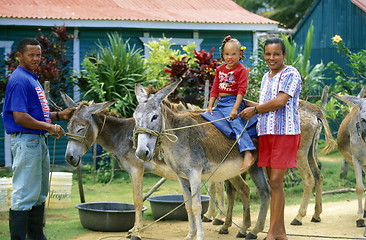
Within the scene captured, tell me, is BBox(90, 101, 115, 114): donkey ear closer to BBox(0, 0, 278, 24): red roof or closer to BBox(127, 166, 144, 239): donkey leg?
BBox(127, 166, 144, 239): donkey leg

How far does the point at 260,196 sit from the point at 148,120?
2.11m

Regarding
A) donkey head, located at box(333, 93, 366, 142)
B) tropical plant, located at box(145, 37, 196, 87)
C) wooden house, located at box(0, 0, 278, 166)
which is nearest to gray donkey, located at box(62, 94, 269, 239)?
donkey head, located at box(333, 93, 366, 142)

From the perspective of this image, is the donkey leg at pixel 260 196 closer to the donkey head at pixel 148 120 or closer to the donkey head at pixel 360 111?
the donkey head at pixel 360 111

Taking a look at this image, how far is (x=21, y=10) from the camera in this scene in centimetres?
1583

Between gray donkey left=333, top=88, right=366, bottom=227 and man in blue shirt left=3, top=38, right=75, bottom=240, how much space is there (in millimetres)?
4319

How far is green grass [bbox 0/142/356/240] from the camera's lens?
9.14m

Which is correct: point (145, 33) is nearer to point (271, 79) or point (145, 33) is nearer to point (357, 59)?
point (357, 59)

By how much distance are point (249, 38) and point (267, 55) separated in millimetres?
11181

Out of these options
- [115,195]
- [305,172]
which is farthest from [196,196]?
[115,195]

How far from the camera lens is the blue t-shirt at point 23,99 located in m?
6.86

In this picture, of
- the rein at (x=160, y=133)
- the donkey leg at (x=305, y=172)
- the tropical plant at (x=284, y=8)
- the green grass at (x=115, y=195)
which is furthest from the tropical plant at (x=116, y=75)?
the tropical plant at (x=284, y=8)

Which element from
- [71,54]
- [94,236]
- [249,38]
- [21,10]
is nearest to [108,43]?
[71,54]

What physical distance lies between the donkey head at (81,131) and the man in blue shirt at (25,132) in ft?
3.57

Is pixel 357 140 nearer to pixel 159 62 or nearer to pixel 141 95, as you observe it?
pixel 141 95
